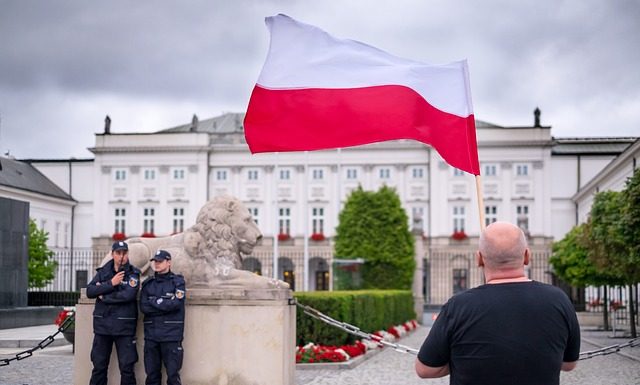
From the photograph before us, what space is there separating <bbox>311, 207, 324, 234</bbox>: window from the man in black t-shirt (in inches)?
2688

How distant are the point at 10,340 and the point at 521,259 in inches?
643

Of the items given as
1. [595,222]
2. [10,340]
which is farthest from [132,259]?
[595,222]

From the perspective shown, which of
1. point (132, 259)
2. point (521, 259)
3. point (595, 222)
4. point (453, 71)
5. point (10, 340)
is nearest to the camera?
point (521, 259)

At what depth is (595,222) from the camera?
26.2m

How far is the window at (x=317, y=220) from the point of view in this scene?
238 ft

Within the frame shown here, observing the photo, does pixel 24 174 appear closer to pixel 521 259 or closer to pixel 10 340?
pixel 10 340

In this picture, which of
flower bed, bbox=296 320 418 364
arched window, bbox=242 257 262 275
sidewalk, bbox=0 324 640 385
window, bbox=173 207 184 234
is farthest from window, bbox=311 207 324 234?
flower bed, bbox=296 320 418 364

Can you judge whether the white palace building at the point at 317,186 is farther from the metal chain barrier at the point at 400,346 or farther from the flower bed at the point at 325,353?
the metal chain barrier at the point at 400,346

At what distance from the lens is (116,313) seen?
871cm

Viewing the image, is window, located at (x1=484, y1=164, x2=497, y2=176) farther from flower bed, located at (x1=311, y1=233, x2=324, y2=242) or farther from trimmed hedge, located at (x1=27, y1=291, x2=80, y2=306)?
trimmed hedge, located at (x1=27, y1=291, x2=80, y2=306)

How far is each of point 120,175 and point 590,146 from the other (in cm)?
3842

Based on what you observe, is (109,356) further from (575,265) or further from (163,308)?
(575,265)

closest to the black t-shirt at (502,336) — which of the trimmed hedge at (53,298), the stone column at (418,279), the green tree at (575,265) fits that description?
the green tree at (575,265)

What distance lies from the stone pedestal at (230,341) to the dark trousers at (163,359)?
33 centimetres
